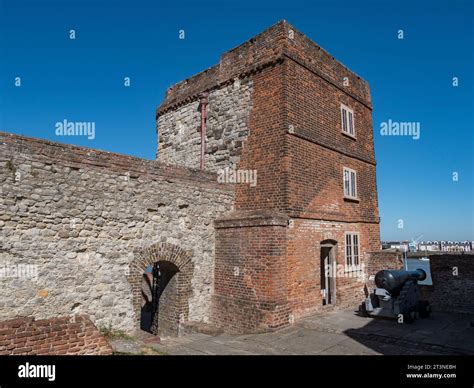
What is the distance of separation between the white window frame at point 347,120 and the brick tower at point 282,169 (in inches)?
1.7

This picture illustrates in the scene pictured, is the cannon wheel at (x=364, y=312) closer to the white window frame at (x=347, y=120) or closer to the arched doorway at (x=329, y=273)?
the arched doorway at (x=329, y=273)

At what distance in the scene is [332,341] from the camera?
8.55 meters

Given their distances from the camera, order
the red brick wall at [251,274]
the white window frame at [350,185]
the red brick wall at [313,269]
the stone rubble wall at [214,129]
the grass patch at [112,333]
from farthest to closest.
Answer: the white window frame at [350,185]
the stone rubble wall at [214,129]
the red brick wall at [313,269]
the red brick wall at [251,274]
the grass patch at [112,333]

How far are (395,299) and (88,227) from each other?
8.86 metres

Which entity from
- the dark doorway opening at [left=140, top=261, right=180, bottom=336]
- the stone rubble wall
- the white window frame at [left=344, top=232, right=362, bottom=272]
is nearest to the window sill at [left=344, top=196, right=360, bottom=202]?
the white window frame at [left=344, top=232, right=362, bottom=272]

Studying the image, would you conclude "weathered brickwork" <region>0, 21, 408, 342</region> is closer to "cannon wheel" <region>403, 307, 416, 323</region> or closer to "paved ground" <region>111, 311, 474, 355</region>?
"paved ground" <region>111, 311, 474, 355</region>

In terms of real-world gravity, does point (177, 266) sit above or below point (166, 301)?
above

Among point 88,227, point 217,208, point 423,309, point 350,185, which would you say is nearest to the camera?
point 88,227

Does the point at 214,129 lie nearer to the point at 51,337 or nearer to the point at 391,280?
the point at 391,280

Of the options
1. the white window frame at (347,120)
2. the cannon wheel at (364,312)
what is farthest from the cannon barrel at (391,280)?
the white window frame at (347,120)

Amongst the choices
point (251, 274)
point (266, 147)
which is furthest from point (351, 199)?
point (251, 274)

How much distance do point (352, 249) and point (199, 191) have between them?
666 centimetres

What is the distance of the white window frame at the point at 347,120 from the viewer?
13852 mm

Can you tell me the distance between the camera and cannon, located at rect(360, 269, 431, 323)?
34.0ft
